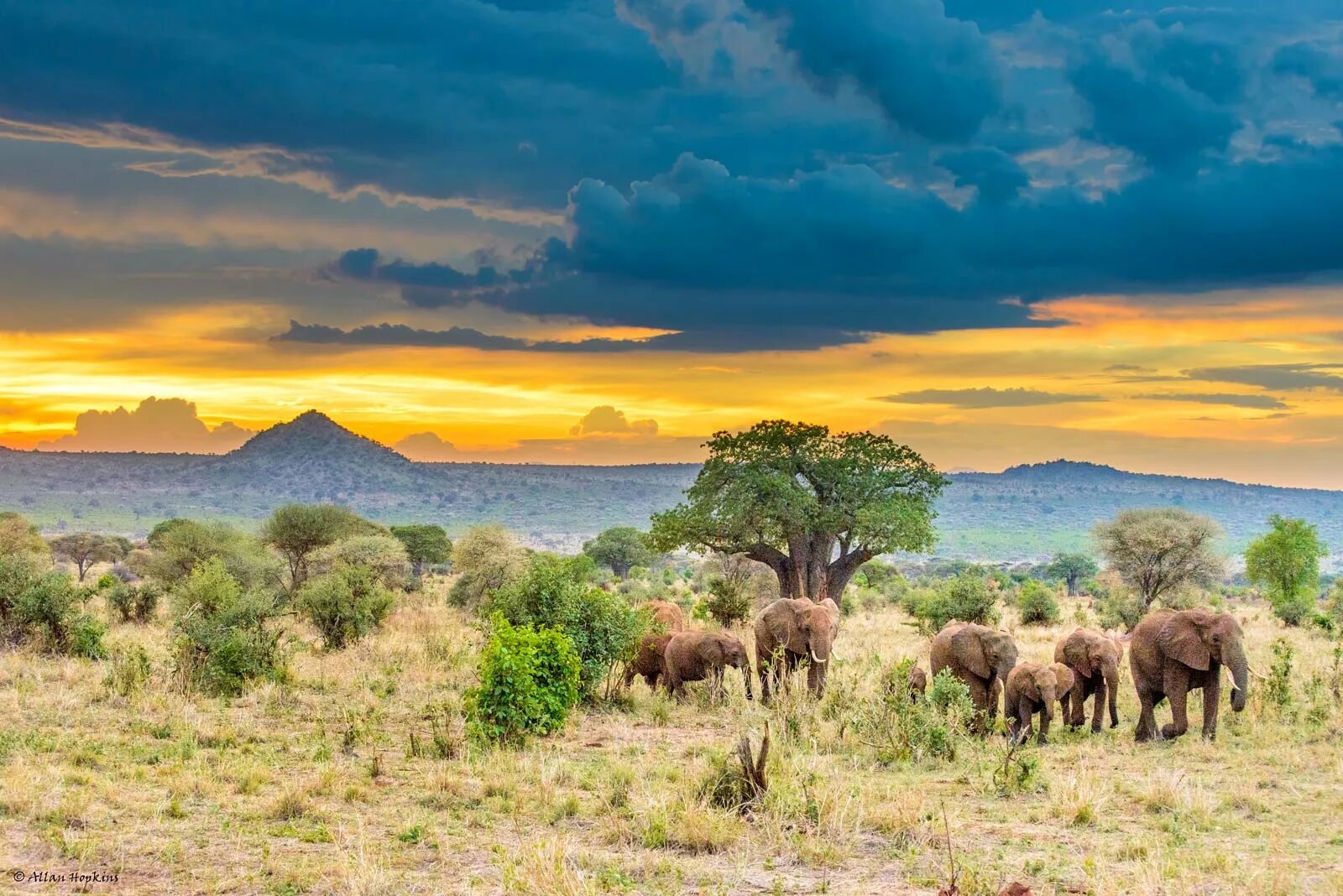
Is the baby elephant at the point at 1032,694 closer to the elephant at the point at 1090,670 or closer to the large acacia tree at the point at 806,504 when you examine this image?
the elephant at the point at 1090,670

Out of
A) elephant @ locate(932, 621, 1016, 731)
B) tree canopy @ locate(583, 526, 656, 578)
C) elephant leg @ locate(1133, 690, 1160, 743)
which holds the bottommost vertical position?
tree canopy @ locate(583, 526, 656, 578)

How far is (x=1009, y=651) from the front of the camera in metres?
18.6

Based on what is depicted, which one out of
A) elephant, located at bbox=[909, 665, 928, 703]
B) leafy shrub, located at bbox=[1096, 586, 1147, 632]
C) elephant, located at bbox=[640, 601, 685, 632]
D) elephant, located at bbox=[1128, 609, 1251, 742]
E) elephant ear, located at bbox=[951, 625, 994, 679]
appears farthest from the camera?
leafy shrub, located at bbox=[1096, 586, 1147, 632]

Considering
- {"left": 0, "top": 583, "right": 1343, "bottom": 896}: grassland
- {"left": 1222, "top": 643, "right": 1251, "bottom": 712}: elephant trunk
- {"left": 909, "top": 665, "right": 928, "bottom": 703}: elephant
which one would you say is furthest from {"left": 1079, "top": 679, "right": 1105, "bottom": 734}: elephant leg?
{"left": 909, "top": 665, "right": 928, "bottom": 703}: elephant

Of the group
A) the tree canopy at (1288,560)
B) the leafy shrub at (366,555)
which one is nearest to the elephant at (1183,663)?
the leafy shrub at (366,555)

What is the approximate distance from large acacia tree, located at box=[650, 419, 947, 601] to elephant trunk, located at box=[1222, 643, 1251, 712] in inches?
770

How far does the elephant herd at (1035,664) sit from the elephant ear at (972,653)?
0.01 m

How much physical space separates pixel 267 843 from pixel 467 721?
18.0 feet

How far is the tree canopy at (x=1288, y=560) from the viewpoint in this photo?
168 feet

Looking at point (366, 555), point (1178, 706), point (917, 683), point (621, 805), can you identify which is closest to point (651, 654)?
point (917, 683)

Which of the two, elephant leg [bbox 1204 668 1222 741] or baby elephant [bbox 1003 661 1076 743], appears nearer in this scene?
baby elephant [bbox 1003 661 1076 743]

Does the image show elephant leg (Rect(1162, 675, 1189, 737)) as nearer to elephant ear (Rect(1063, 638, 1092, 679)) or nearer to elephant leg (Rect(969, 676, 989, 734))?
elephant ear (Rect(1063, 638, 1092, 679))

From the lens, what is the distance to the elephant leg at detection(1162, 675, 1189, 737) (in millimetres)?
17719

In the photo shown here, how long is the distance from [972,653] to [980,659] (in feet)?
0.53
